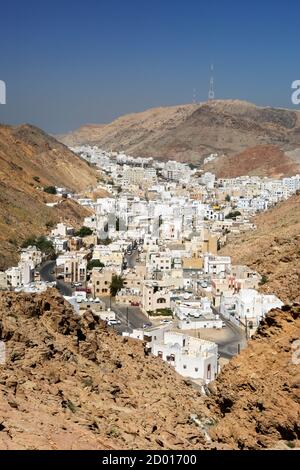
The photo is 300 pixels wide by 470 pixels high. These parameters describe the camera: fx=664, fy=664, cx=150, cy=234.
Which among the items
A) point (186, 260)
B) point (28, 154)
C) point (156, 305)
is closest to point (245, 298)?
point (156, 305)

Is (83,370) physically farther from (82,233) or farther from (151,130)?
(151,130)

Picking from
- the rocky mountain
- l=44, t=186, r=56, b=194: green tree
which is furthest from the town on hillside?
the rocky mountain

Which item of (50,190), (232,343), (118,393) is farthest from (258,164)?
(118,393)

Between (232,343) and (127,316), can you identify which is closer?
(232,343)

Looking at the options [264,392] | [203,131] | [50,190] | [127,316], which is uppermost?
[203,131]

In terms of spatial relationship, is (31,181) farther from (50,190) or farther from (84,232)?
(84,232)

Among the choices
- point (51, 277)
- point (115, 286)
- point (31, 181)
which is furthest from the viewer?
point (31, 181)

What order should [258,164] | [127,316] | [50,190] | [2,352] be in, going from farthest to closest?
[258,164], [50,190], [127,316], [2,352]
